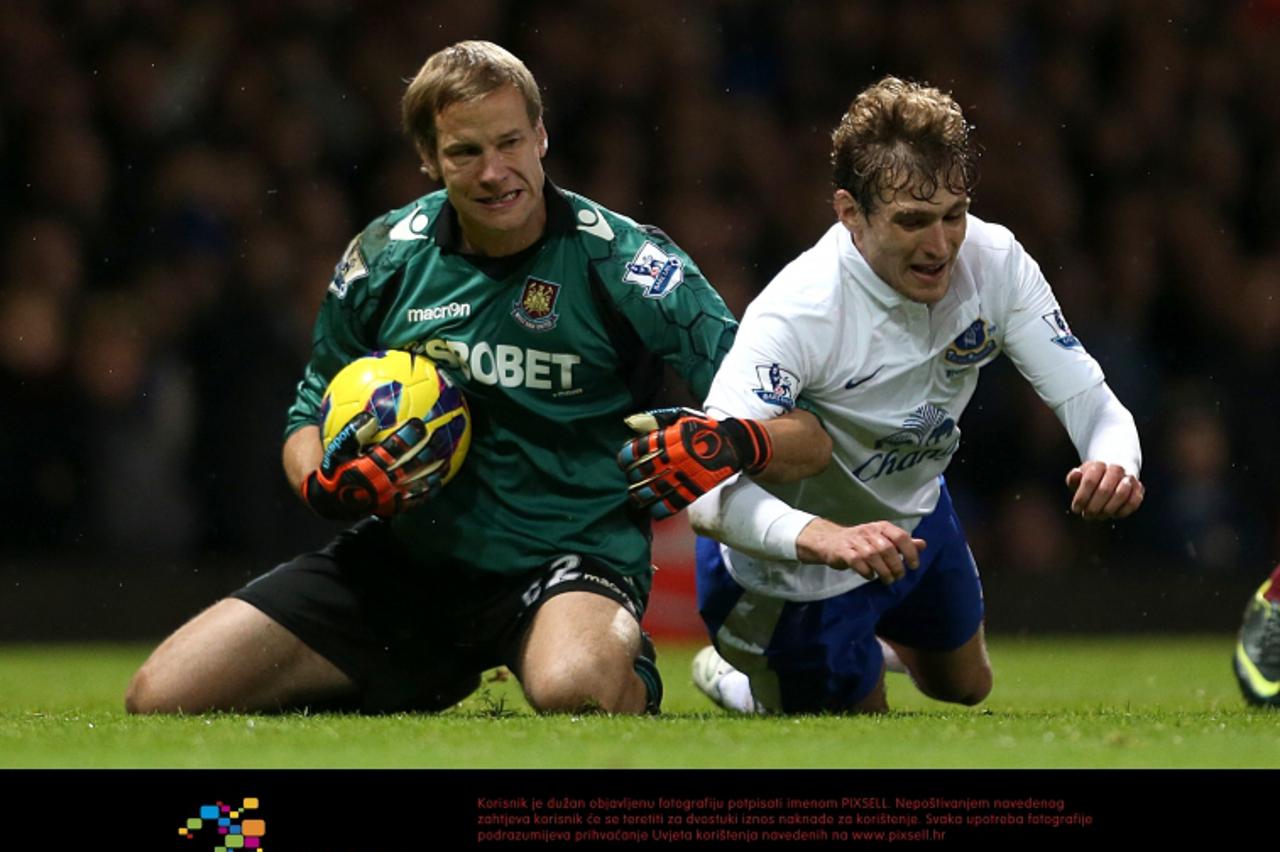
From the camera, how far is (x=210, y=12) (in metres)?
10.4

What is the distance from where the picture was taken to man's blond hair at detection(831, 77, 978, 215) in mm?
5195

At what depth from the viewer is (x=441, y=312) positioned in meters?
5.71

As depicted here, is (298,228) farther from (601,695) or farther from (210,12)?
(601,695)

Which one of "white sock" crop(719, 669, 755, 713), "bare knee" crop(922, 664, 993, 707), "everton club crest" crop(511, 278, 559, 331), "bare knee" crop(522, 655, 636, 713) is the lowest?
"bare knee" crop(922, 664, 993, 707)

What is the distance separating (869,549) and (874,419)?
0.78 meters

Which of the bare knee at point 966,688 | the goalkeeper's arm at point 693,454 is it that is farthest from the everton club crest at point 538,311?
the bare knee at point 966,688

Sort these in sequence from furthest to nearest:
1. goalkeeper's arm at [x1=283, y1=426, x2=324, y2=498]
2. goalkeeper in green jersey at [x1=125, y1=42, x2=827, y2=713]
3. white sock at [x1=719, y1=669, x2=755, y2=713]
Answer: white sock at [x1=719, y1=669, x2=755, y2=713] < goalkeeper's arm at [x1=283, y1=426, x2=324, y2=498] < goalkeeper in green jersey at [x1=125, y1=42, x2=827, y2=713]

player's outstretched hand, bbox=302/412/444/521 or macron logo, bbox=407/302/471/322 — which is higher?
macron logo, bbox=407/302/471/322

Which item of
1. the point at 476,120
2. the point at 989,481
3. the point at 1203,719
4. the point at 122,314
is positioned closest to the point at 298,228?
the point at 122,314

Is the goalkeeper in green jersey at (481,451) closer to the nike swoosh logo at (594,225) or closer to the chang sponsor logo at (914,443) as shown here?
the nike swoosh logo at (594,225)

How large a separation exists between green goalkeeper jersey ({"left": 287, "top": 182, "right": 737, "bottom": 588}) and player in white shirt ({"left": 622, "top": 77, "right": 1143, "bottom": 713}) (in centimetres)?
33

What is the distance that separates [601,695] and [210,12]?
20.2ft

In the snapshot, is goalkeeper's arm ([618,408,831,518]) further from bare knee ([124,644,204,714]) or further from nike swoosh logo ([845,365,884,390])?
bare knee ([124,644,204,714])

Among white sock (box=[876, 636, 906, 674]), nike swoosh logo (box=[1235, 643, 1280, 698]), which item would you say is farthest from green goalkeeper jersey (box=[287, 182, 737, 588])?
nike swoosh logo (box=[1235, 643, 1280, 698])
